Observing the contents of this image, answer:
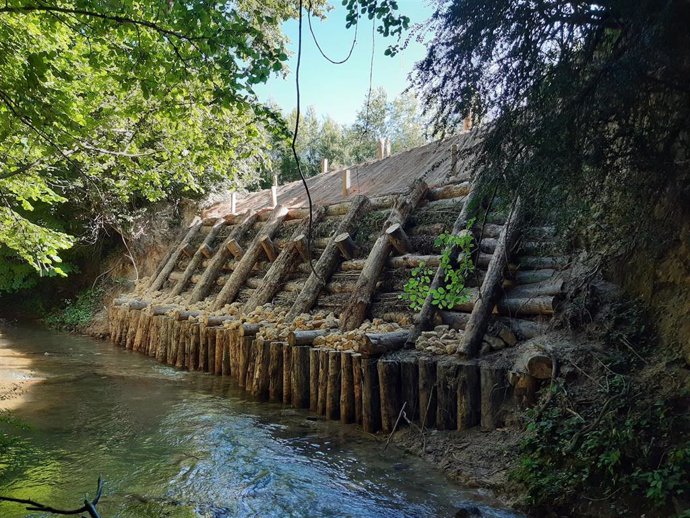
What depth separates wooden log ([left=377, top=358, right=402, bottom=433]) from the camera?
567 cm

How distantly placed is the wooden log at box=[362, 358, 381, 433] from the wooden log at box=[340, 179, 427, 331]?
148 cm

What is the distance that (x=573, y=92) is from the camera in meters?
3.77

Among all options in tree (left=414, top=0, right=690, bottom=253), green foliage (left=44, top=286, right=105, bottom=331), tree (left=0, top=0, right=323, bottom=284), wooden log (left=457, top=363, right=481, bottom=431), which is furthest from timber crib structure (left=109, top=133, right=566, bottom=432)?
green foliage (left=44, top=286, right=105, bottom=331)

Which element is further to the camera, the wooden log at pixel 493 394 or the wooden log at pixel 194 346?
the wooden log at pixel 194 346

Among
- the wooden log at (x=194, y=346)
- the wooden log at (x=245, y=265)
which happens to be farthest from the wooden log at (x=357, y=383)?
the wooden log at (x=245, y=265)

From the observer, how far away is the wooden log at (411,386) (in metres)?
5.61

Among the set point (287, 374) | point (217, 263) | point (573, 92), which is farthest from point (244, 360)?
point (573, 92)

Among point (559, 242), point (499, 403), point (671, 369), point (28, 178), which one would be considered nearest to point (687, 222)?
point (671, 369)

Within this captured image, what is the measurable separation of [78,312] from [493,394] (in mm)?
15528

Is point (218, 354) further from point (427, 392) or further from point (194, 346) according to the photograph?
point (427, 392)

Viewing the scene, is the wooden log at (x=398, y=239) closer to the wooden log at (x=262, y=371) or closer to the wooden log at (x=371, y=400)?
the wooden log at (x=262, y=371)

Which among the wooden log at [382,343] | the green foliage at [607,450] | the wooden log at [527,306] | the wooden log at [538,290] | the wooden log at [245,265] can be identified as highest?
the wooden log at [245,265]

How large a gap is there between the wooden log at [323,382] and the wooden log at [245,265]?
192 inches

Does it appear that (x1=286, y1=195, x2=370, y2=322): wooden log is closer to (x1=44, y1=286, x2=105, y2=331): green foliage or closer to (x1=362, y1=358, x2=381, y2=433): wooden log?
(x1=362, y1=358, x2=381, y2=433): wooden log
